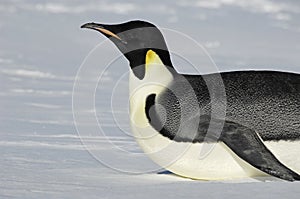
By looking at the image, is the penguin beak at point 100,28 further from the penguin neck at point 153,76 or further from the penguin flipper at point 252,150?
the penguin flipper at point 252,150

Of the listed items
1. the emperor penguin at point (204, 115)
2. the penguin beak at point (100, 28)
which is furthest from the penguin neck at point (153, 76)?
the penguin beak at point (100, 28)

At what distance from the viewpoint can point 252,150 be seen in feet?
11.5

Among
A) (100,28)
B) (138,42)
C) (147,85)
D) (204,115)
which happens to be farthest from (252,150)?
(100,28)

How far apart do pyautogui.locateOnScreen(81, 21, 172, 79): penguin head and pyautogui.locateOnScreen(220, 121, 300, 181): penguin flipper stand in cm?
63

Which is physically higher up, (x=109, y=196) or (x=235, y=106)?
(x=235, y=106)

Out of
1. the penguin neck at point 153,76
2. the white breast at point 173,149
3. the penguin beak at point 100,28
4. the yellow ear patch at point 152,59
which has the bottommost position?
the white breast at point 173,149

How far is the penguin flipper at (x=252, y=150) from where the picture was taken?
3.42 m

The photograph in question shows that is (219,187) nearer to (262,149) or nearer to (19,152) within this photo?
(262,149)

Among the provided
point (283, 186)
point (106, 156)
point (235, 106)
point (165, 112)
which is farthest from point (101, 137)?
point (283, 186)

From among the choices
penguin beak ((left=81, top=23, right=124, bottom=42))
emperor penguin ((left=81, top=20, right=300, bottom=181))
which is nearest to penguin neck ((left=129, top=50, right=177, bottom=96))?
emperor penguin ((left=81, top=20, right=300, bottom=181))

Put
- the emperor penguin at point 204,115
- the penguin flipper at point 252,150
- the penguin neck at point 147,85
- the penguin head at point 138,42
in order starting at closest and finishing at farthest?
1. the penguin flipper at point 252,150
2. the emperor penguin at point 204,115
3. the penguin neck at point 147,85
4. the penguin head at point 138,42

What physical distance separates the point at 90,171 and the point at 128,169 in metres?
0.29

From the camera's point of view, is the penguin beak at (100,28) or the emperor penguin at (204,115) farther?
the penguin beak at (100,28)

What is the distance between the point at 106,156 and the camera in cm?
435
